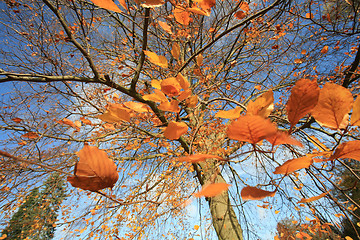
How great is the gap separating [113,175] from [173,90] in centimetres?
32

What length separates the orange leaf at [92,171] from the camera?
32 centimetres

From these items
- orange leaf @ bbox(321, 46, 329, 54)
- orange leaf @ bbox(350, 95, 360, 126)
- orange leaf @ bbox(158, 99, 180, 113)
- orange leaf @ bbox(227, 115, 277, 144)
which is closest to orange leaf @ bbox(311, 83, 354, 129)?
orange leaf @ bbox(350, 95, 360, 126)

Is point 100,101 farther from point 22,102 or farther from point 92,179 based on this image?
point 92,179

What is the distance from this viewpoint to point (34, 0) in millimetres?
1458

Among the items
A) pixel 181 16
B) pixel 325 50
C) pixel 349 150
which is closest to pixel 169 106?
pixel 349 150

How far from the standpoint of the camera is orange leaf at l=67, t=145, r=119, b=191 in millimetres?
323

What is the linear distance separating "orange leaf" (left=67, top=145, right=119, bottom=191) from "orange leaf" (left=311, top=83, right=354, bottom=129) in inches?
17.3

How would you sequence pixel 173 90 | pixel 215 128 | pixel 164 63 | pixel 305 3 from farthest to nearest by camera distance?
pixel 215 128, pixel 305 3, pixel 164 63, pixel 173 90

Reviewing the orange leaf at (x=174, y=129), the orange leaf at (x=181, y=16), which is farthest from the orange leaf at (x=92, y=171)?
the orange leaf at (x=181, y=16)

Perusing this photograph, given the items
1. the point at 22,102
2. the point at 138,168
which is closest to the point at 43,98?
the point at 22,102

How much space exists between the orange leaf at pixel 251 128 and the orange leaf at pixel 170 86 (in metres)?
0.30

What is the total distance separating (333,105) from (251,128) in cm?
18

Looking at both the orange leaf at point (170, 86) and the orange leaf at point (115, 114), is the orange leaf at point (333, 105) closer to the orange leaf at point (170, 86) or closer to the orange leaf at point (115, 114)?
the orange leaf at point (170, 86)

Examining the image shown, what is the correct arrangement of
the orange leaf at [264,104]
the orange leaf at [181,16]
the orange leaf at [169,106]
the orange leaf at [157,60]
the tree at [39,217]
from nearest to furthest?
the orange leaf at [264,104]
the orange leaf at [169,106]
the orange leaf at [157,60]
the orange leaf at [181,16]
the tree at [39,217]
